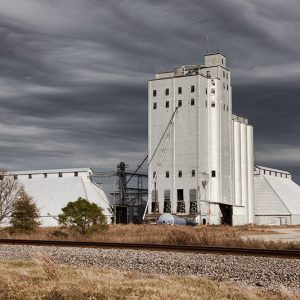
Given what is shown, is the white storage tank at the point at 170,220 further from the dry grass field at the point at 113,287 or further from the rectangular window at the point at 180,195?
the dry grass field at the point at 113,287

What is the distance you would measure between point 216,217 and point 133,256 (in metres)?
55.8

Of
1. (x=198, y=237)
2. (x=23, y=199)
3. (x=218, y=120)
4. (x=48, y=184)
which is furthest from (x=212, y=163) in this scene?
(x=198, y=237)

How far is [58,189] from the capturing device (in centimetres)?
7706

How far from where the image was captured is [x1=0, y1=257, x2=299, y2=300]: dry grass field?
12125 millimetres

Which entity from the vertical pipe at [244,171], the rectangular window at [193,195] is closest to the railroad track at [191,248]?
the rectangular window at [193,195]

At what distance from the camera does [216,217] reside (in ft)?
248

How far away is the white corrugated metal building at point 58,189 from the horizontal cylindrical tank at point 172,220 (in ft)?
22.6

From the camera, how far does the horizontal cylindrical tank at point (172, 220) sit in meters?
69.1

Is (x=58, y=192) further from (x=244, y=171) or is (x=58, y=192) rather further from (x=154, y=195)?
(x=244, y=171)

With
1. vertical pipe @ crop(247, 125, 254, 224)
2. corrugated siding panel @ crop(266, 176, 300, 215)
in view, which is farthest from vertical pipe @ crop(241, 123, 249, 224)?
corrugated siding panel @ crop(266, 176, 300, 215)

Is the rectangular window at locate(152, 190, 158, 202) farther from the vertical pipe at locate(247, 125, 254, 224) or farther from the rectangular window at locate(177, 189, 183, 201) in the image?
the vertical pipe at locate(247, 125, 254, 224)

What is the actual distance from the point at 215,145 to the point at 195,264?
192 feet

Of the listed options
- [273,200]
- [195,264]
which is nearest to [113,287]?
[195,264]

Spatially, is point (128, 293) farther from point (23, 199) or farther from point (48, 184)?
point (48, 184)
